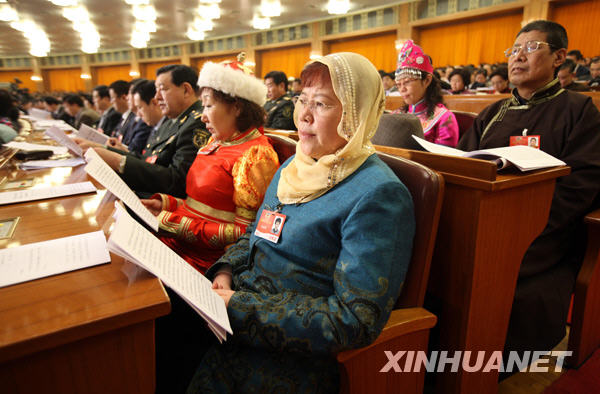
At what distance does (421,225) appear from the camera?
864mm

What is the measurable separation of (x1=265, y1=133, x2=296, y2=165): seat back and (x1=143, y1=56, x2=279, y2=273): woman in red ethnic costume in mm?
55

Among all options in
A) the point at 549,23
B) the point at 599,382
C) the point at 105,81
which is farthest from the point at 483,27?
the point at 105,81

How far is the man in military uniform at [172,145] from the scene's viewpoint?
1.77m

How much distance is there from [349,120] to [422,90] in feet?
6.13

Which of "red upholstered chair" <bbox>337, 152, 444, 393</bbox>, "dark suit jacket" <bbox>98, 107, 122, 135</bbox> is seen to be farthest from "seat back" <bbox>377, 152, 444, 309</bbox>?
"dark suit jacket" <bbox>98, 107, 122, 135</bbox>

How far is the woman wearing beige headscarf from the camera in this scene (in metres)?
0.77

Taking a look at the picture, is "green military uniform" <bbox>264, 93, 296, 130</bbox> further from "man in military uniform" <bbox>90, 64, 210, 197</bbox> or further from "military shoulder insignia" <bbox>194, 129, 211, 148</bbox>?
"military shoulder insignia" <bbox>194, 129, 211, 148</bbox>

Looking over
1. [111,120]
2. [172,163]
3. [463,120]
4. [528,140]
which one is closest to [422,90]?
[463,120]

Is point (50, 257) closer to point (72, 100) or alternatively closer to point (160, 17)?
point (72, 100)

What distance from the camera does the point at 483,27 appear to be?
939 cm

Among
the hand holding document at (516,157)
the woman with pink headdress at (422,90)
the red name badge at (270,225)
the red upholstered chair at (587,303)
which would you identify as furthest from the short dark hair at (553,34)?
the red name badge at (270,225)

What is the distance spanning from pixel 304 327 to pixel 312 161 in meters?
0.44

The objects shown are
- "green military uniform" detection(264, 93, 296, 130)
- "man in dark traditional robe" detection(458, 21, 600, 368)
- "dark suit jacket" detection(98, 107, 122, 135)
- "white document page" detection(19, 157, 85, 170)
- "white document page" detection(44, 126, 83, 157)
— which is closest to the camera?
"man in dark traditional robe" detection(458, 21, 600, 368)

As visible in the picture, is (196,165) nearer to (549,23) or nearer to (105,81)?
(549,23)
